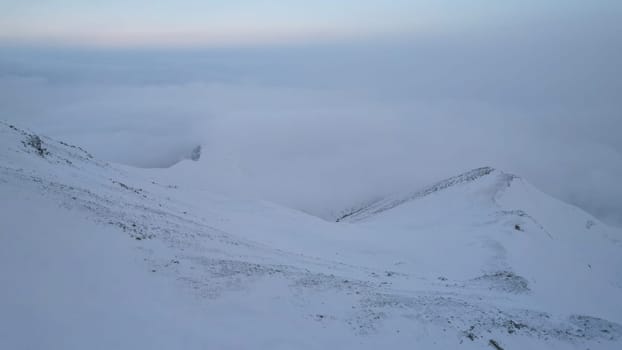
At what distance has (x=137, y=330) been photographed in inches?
475

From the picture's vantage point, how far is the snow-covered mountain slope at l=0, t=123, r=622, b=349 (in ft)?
41.1

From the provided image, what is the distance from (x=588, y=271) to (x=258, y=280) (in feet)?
94.5

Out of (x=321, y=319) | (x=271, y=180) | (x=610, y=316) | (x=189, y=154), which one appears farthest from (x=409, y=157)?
(x=321, y=319)

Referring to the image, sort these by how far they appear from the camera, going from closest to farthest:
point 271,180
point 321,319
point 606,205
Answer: point 321,319
point 271,180
point 606,205

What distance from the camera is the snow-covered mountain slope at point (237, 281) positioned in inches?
494

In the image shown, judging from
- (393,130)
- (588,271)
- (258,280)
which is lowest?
(258,280)

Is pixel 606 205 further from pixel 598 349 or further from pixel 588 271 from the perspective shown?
pixel 598 349

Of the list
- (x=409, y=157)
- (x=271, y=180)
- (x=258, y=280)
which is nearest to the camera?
(x=258, y=280)

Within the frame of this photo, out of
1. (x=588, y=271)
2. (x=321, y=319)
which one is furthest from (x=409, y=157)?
(x=321, y=319)

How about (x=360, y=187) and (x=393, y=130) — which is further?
(x=393, y=130)

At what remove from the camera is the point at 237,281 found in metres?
16.4

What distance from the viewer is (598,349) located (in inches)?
592

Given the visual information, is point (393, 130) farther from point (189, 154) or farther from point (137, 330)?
point (137, 330)

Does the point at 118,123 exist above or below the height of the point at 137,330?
above
